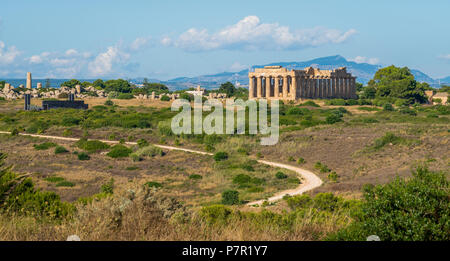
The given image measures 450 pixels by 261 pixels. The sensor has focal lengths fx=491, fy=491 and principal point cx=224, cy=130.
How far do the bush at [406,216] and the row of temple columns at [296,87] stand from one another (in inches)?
3112

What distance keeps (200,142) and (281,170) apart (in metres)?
15.3

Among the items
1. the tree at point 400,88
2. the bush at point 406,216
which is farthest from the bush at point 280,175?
the tree at point 400,88

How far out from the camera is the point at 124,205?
10172mm

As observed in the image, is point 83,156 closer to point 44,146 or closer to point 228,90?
point 44,146

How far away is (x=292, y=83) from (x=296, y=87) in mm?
1160

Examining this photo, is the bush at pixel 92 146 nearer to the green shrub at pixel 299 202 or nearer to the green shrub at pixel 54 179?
the green shrub at pixel 54 179

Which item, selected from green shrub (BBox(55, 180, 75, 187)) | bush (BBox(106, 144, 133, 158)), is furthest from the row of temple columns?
green shrub (BBox(55, 180, 75, 187))

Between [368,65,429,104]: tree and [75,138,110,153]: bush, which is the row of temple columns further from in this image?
[75,138,110,153]: bush

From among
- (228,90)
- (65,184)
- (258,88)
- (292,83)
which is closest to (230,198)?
(65,184)

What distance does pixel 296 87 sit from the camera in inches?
3511

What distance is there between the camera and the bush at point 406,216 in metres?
8.97

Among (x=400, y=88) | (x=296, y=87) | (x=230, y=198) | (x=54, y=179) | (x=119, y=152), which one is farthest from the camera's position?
(x=400, y=88)

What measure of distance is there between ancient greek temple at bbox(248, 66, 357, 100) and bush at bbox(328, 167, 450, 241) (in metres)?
78.9
